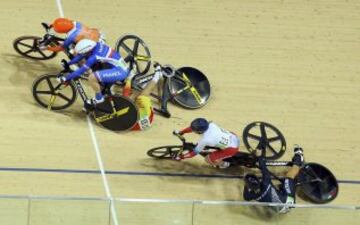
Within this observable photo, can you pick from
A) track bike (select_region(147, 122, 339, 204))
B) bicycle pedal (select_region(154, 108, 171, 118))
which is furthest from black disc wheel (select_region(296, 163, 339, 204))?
bicycle pedal (select_region(154, 108, 171, 118))

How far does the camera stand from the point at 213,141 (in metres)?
7.35

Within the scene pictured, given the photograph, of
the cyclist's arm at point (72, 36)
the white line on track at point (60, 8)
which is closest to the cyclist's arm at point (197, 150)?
the cyclist's arm at point (72, 36)

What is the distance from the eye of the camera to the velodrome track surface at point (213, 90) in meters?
7.65

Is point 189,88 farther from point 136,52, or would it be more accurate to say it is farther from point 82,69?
point 82,69

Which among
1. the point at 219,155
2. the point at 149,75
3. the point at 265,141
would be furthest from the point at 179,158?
the point at 149,75

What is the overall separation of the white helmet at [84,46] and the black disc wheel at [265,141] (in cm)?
190

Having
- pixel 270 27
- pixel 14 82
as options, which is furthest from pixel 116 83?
pixel 270 27

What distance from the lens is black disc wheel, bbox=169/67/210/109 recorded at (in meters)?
8.41

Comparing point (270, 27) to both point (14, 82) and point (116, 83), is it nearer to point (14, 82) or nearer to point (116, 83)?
point (116, 83)

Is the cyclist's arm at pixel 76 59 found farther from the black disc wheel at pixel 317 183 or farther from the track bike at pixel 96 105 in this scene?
the black disc wheel at pixel 317 183

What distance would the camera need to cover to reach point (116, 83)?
27.0 feet

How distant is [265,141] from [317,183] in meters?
0.70

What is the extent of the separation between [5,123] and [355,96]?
164 inches

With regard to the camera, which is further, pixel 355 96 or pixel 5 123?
pixel 355 96
